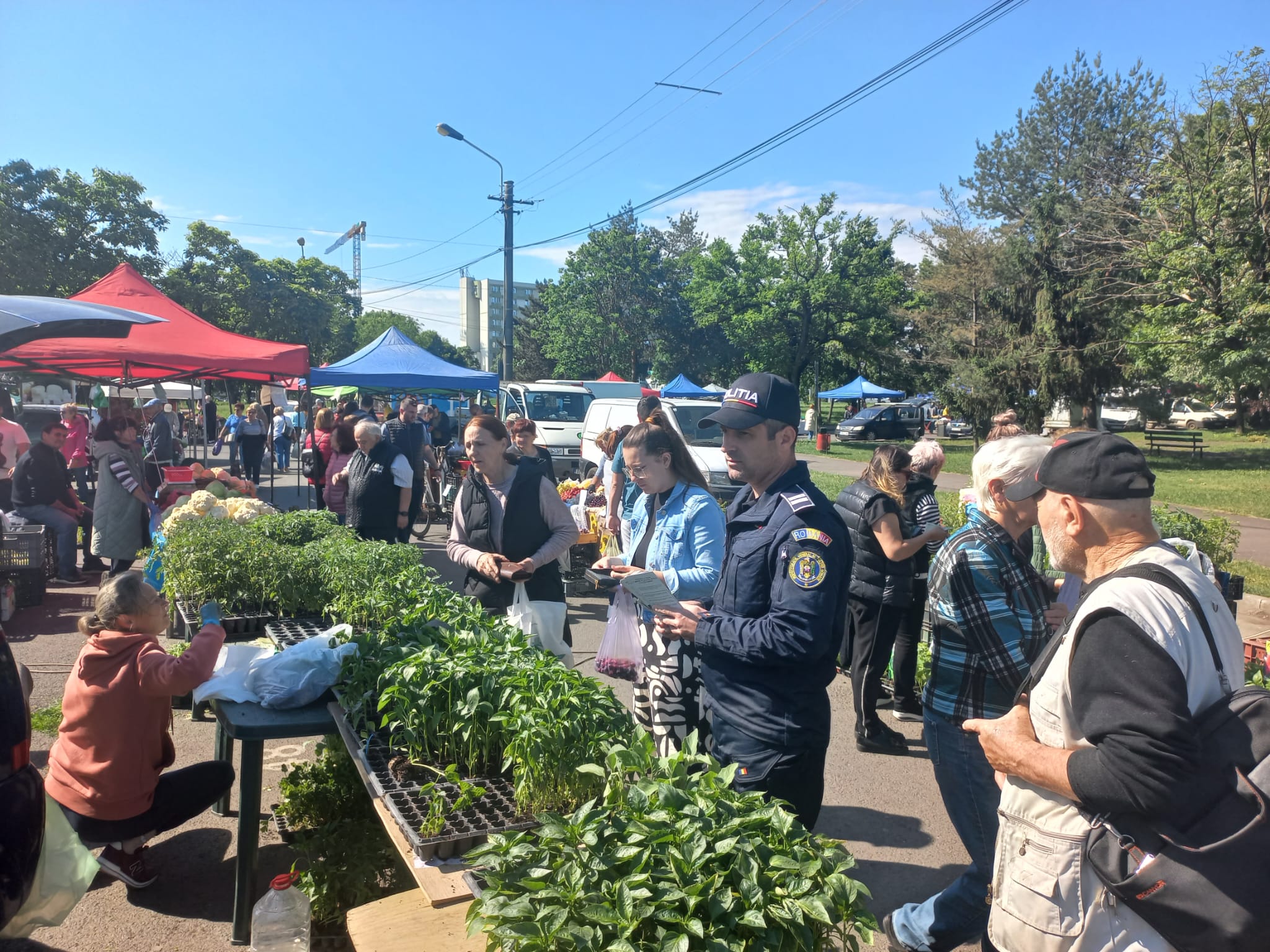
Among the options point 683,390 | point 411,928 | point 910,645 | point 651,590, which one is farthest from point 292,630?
point 683,390

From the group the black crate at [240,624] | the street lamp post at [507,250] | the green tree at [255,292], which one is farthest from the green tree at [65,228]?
the black crate at [240,624]

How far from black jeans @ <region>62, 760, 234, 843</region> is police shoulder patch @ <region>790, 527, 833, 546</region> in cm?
297

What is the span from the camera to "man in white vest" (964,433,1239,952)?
161cm

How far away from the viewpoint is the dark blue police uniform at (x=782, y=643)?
2.47 m

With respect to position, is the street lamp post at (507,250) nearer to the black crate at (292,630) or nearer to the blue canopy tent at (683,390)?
the blue canopy tent at (683,390)

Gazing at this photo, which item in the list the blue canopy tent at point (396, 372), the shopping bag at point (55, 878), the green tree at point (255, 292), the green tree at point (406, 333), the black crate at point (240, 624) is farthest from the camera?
the green tree at point (406, 333)

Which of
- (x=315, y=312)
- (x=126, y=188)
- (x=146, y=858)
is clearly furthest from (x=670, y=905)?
(x=315, y=312)

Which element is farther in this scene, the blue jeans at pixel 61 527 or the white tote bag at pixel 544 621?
the blue jeans at pixel 61 527

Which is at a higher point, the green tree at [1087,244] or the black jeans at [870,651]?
the green tree at [1087,244]

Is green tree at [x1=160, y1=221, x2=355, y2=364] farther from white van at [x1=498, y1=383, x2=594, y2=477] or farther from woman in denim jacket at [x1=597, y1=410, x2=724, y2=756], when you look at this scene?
woman in denim jacket at [x1=597, y1=410, x2=724, y2=756]

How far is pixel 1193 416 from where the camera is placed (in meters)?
46.1

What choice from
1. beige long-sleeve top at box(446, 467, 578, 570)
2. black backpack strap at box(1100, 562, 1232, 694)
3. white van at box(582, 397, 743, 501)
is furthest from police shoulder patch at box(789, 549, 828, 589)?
white van at box(582, 397, 743, 501)

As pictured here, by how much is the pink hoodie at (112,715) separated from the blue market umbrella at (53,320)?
275 cm

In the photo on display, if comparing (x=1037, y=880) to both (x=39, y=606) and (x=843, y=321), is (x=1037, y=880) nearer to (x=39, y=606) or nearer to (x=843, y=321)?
(x=39, y=606)
